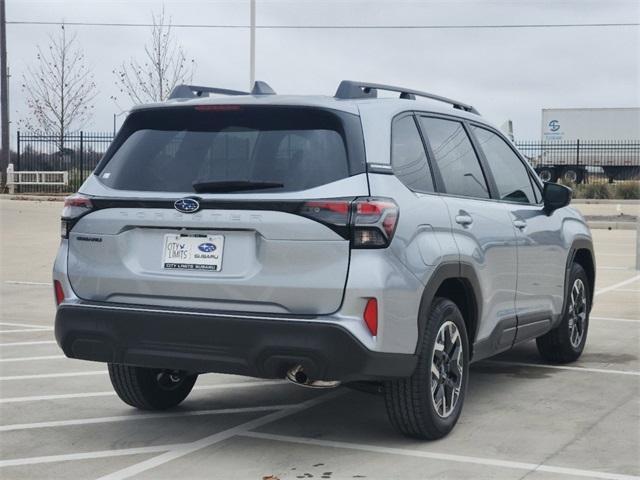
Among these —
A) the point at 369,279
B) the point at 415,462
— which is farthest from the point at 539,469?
the point at 369,279

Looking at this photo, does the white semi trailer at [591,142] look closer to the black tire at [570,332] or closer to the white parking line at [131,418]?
the black tire at [570,332]

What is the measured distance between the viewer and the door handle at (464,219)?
6.10 metres

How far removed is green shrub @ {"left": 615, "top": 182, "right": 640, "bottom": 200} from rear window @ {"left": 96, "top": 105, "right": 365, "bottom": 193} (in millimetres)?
34768

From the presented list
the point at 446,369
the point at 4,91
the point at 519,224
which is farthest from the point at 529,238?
the point at 4,91

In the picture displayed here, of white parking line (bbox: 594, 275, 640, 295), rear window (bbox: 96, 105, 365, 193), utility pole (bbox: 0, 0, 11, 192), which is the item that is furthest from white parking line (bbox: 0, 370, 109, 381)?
utility pole (bbox: 0, 0, 11, 192)

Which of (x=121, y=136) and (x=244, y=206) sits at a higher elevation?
(x=121, y=136)

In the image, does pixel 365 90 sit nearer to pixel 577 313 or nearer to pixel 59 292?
pixel 59 292

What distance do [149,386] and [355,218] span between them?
6.82 ft

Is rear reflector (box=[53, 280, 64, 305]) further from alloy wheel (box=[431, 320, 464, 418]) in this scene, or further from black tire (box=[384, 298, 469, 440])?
alloy wheel (box=[431, 320, 464, 418])

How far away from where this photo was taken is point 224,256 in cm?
539

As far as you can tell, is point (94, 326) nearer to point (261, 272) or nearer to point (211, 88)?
point (261, 272)

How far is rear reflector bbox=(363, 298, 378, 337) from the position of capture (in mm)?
5160

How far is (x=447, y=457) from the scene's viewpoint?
554cm

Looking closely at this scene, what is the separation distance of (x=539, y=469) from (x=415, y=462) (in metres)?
0.61
